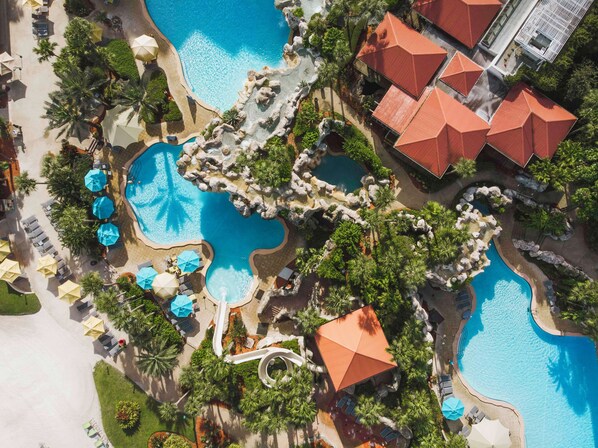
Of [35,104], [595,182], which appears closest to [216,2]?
[35,104]

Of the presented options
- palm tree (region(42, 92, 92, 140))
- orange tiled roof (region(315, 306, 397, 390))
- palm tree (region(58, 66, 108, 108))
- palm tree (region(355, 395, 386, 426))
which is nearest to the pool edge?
palm tree (region(42, 92, 92, 140))

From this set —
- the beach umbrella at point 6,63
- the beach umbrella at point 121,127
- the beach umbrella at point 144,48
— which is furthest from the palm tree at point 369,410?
the beach umbrella at point 6,63

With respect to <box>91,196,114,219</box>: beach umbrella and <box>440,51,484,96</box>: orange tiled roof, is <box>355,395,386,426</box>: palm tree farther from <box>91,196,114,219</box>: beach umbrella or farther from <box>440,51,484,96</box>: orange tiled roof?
<box>91,196,114,219</box>: beach umbrella

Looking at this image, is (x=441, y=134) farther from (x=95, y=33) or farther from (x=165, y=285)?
(x=95, y=33)

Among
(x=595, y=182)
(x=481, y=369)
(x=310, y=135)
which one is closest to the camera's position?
(x=595, y=182)

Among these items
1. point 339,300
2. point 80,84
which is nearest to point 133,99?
point 80,84

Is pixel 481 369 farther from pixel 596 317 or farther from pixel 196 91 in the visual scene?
pixel 196 91
